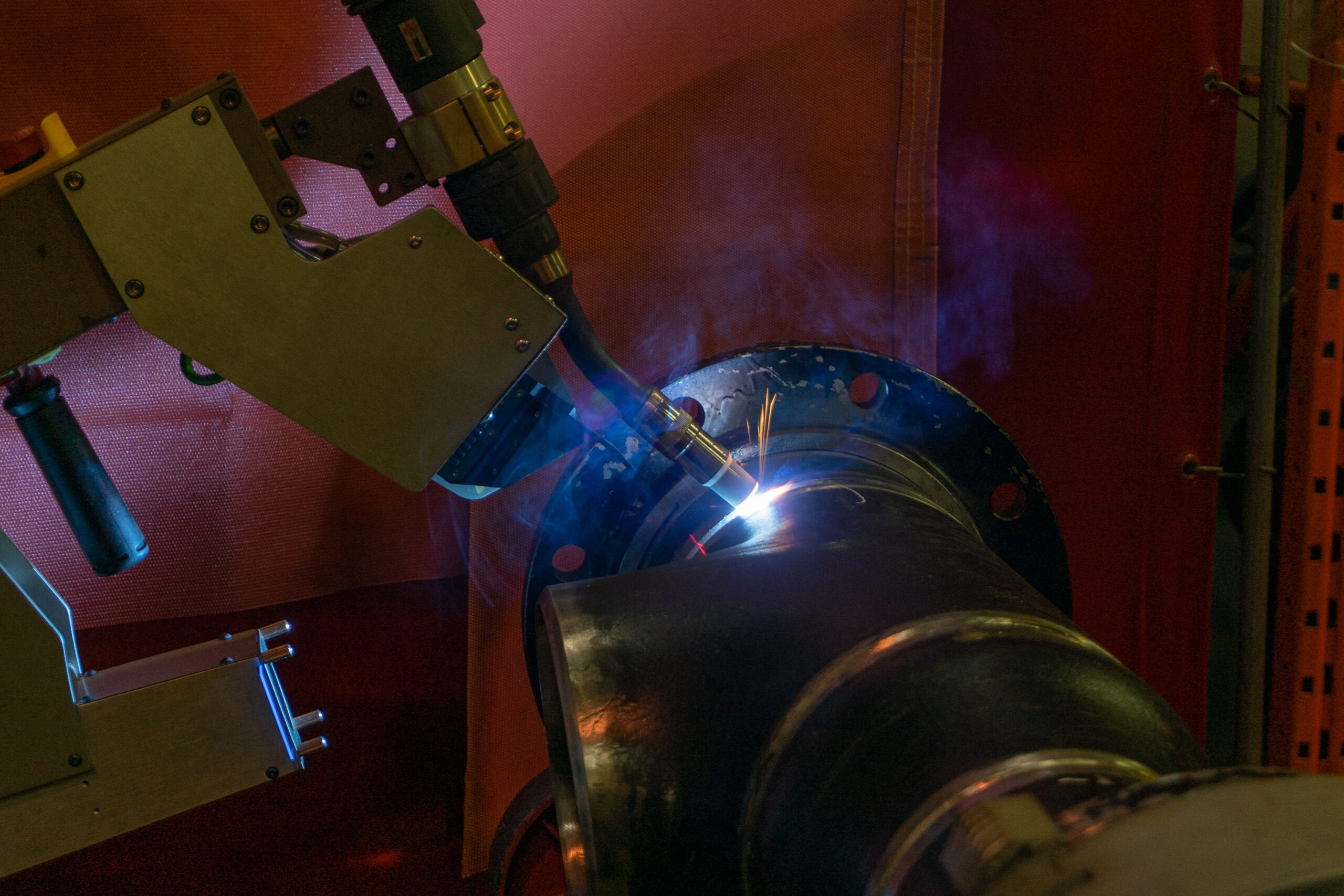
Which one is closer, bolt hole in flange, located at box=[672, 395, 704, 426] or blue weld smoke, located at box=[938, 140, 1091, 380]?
bolt hole in flange, located at box=[672, 395, 704, 426]

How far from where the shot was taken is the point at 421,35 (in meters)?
0.52

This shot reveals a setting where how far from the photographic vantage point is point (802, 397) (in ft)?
2.29

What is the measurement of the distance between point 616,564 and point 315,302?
1.01 feet

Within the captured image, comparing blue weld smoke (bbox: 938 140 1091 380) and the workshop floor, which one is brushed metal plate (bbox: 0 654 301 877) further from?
blue weld smoke (bbox: 938 140 1091 380)

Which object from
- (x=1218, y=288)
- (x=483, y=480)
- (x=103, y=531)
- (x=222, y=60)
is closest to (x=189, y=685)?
(x=103, y=531)

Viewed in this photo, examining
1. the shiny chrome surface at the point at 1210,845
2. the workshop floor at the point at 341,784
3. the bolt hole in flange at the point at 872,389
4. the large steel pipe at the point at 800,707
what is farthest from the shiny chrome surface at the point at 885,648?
the workshop floor at the point at 341,784

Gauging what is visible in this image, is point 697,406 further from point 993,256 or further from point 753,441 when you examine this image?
point 993,256

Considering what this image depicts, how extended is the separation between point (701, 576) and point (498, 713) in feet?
1.88

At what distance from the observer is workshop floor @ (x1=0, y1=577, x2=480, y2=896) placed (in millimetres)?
878

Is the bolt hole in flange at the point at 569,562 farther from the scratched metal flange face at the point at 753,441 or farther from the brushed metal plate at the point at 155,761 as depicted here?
the brushed metal plate at the point at 155,761

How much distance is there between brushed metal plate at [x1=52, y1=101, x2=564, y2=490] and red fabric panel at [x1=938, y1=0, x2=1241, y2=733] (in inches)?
24.2

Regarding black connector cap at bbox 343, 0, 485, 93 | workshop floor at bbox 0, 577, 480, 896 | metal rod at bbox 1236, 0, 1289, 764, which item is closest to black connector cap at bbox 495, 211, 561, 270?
black connector cap at bbox 343, 0, 485, 93

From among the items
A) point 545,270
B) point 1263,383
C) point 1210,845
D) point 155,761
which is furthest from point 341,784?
point 1263,383

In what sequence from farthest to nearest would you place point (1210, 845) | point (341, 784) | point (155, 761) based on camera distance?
point (341, 784) < point (155, 761) < point (1210, 845)
